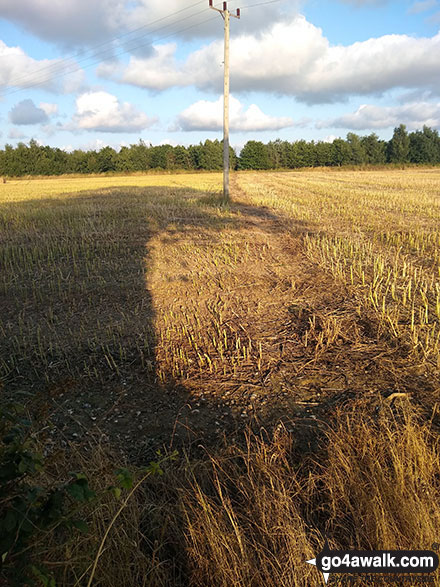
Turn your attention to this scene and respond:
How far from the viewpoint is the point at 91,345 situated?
4980 millimetres

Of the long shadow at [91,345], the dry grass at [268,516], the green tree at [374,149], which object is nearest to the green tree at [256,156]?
the green tree at [374,149]

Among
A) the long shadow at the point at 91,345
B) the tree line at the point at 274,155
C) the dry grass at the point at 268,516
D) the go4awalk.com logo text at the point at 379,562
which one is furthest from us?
the tree line at the point at 274,155

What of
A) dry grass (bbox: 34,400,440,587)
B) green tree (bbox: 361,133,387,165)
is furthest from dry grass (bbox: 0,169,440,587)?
green tree (bbox: 361,133,387,165)

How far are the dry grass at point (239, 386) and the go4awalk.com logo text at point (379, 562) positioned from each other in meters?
0.06

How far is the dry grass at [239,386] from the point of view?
6.77 feet

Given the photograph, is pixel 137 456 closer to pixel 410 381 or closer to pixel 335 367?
pixel 335 367

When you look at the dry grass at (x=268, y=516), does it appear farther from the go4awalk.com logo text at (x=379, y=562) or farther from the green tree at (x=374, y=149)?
the green tree at (x=374, y=149)

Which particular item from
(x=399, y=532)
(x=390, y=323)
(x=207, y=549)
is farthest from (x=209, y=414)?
(x=390, y=323)

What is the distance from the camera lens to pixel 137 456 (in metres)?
3.03

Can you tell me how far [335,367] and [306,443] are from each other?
132cm

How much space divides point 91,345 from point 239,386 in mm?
2076

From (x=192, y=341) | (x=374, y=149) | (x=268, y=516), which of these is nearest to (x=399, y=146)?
(x=374, y=149)

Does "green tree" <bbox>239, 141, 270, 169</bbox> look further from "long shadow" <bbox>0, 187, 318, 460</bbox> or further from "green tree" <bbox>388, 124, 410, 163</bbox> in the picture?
"long shadow" <bbox>0, 187, 318, 460</bbox>

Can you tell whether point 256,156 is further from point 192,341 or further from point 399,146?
point 192,341
